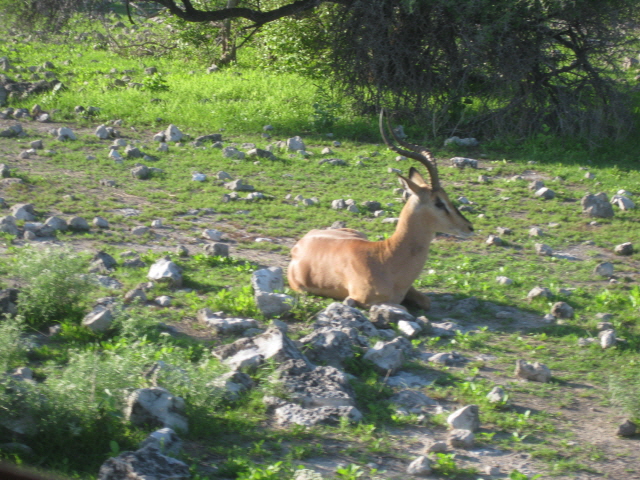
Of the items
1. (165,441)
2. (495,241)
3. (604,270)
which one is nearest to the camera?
(165,441)

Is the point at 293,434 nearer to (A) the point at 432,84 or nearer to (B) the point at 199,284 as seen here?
(B) the point at 199,284

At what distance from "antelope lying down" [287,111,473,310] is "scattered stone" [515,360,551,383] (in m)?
Result: 1.51

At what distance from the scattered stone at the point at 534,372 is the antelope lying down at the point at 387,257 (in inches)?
59.3

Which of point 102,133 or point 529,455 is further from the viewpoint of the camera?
point 102,133

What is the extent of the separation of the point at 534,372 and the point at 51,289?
3.46 metres

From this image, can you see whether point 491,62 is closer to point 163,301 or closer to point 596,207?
point 596,207

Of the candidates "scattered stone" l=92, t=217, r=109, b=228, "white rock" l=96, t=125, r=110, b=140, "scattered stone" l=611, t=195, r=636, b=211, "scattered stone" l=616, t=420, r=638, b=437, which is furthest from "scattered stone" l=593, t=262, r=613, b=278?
"white rock" l=96, t=125, r=110, b=140

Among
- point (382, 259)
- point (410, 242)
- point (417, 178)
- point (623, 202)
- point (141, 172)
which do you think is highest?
point (417, 178)

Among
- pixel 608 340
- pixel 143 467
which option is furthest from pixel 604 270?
pixel 143 467

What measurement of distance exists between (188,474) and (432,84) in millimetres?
10574

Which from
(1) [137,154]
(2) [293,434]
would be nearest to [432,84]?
(1) [137,154]

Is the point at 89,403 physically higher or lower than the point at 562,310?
lower

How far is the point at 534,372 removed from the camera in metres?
5.03

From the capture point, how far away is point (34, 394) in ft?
12.7
